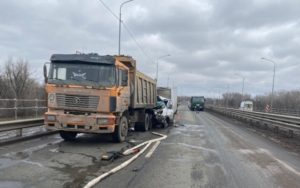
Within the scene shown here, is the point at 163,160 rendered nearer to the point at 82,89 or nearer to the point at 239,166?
the point at 239,166

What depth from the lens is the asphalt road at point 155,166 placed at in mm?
8797

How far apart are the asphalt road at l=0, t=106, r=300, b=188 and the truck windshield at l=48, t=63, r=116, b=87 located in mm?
2173

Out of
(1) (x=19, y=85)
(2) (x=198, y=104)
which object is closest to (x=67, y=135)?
(1) (x=19, y=85)

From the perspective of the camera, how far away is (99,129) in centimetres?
1509

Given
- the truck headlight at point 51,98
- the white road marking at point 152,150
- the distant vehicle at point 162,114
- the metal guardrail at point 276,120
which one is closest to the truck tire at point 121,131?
the white road marking at point 152,150

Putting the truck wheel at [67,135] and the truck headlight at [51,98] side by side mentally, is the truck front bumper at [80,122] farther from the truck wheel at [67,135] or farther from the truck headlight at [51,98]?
the truck wheel at [67,135]

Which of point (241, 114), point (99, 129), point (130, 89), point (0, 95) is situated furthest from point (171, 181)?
point (0, 95)

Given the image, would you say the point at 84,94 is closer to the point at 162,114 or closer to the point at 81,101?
the point at 81,101

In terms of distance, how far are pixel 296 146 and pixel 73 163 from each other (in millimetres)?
10345

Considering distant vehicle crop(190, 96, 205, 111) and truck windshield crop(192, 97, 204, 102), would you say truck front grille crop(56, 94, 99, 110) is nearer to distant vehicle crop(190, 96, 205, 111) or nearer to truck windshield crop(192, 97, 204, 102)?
distant vehicle crop(190, 96, 205, 111)

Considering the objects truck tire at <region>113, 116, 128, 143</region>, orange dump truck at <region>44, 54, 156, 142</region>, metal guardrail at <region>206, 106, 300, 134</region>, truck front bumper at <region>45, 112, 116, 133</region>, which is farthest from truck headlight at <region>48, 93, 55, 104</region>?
metal guardrail at <region>206, 106, 300, 134</region>

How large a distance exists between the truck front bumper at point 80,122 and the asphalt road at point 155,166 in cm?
58

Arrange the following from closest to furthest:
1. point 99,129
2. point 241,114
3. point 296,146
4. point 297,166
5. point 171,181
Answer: point 171,181 → point 297,166 → point 99,129 → point 296,146 → point 241,114

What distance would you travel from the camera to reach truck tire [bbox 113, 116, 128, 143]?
53.1ft
